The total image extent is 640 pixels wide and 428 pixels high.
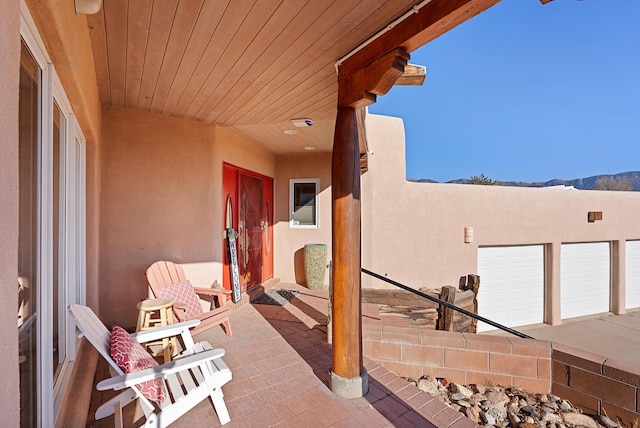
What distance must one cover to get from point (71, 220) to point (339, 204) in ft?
6.57

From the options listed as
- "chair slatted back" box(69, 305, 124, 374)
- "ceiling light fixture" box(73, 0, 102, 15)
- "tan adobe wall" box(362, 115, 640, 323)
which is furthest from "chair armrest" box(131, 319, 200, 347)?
"tan adobe wall" box(362, 115, 640, 323)

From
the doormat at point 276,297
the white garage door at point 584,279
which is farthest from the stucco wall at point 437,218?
the doormat at point 276,297

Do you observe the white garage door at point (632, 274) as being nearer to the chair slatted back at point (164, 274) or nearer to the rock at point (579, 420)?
the rock at point (579, 420)

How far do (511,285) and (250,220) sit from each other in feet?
23.3

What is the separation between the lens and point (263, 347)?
131 inches

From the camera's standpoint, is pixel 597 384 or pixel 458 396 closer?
pixel 597 384

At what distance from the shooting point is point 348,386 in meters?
2.39

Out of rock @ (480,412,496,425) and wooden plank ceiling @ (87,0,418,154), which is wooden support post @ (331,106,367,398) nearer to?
wooden plank ceiling @ (87,0,418,154)

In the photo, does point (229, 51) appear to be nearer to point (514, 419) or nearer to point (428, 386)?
point (428, 386)

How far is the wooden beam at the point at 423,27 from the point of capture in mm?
1605

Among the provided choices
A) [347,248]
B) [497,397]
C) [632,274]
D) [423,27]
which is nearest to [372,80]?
[423,27]

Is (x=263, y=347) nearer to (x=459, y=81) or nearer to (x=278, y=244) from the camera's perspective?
(x=278, y=244)

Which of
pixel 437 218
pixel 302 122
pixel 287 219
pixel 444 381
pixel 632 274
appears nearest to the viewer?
pixel 444 381

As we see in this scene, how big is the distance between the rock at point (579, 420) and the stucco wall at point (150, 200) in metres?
4.00
